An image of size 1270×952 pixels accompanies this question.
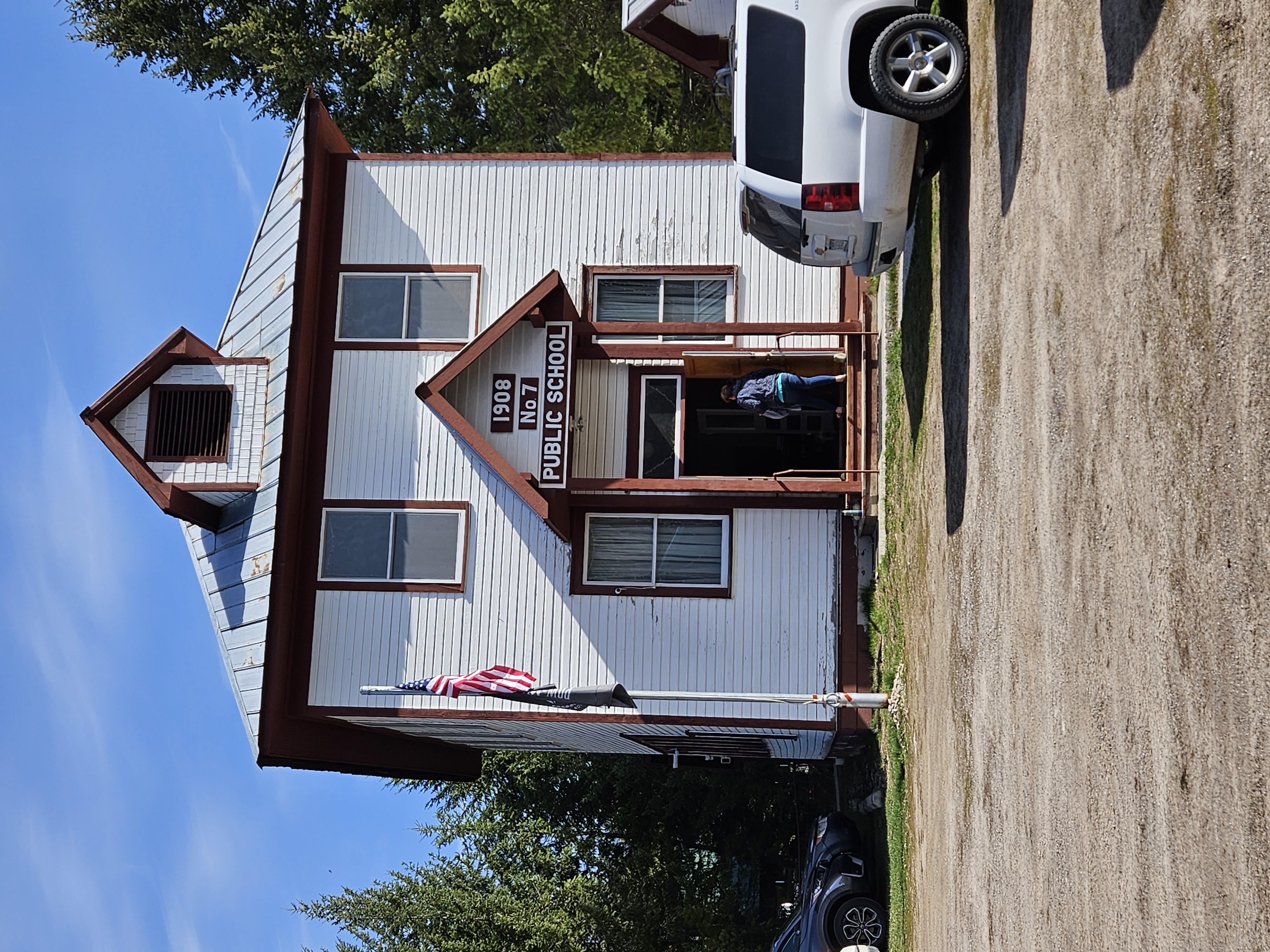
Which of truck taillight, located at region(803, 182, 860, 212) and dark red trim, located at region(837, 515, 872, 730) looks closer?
truck taillight, located at region(803, 182, 860, 212)

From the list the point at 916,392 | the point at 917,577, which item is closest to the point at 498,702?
the point at 917,577

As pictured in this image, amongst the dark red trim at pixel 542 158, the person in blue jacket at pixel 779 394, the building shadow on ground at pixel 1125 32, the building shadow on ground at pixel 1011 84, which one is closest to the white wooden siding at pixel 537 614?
the person in blue jacket at pixel 779 394

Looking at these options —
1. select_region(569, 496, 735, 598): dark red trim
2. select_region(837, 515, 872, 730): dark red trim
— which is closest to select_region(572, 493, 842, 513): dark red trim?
select_region(569, 496, 735, 598): dark red trim

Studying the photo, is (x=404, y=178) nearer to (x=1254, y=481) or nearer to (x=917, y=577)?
(x=917, y=577)

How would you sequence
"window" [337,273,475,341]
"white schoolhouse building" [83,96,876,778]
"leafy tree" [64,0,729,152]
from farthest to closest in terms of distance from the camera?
"leafy tree" [64,0,729,152], "window" [337,273,475,341], "white schoolhouse building" [83,96,876,778]

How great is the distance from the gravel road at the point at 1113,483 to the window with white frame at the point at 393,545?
774cm

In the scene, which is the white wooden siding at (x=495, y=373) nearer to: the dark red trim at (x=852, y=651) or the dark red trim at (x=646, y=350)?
the dark red trim at (x=646, y=350)

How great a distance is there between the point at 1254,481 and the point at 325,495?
43.7ft

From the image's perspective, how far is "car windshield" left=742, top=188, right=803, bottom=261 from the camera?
1244cm

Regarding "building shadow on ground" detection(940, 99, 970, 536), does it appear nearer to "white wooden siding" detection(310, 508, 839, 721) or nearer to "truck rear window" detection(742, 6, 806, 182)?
"truck rear window" detection(742, 6, 806, 182)

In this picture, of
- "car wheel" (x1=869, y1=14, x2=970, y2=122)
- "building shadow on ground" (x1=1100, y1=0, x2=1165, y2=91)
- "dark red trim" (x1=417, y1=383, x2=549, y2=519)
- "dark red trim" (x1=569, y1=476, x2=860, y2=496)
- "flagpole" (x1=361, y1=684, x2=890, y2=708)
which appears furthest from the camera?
"dark red trim" (x1=569, y1=476, x2=860, y2=496)

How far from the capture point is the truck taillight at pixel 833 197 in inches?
463

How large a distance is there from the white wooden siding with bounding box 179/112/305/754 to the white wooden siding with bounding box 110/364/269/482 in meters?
0.07

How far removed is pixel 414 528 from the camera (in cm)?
1620
